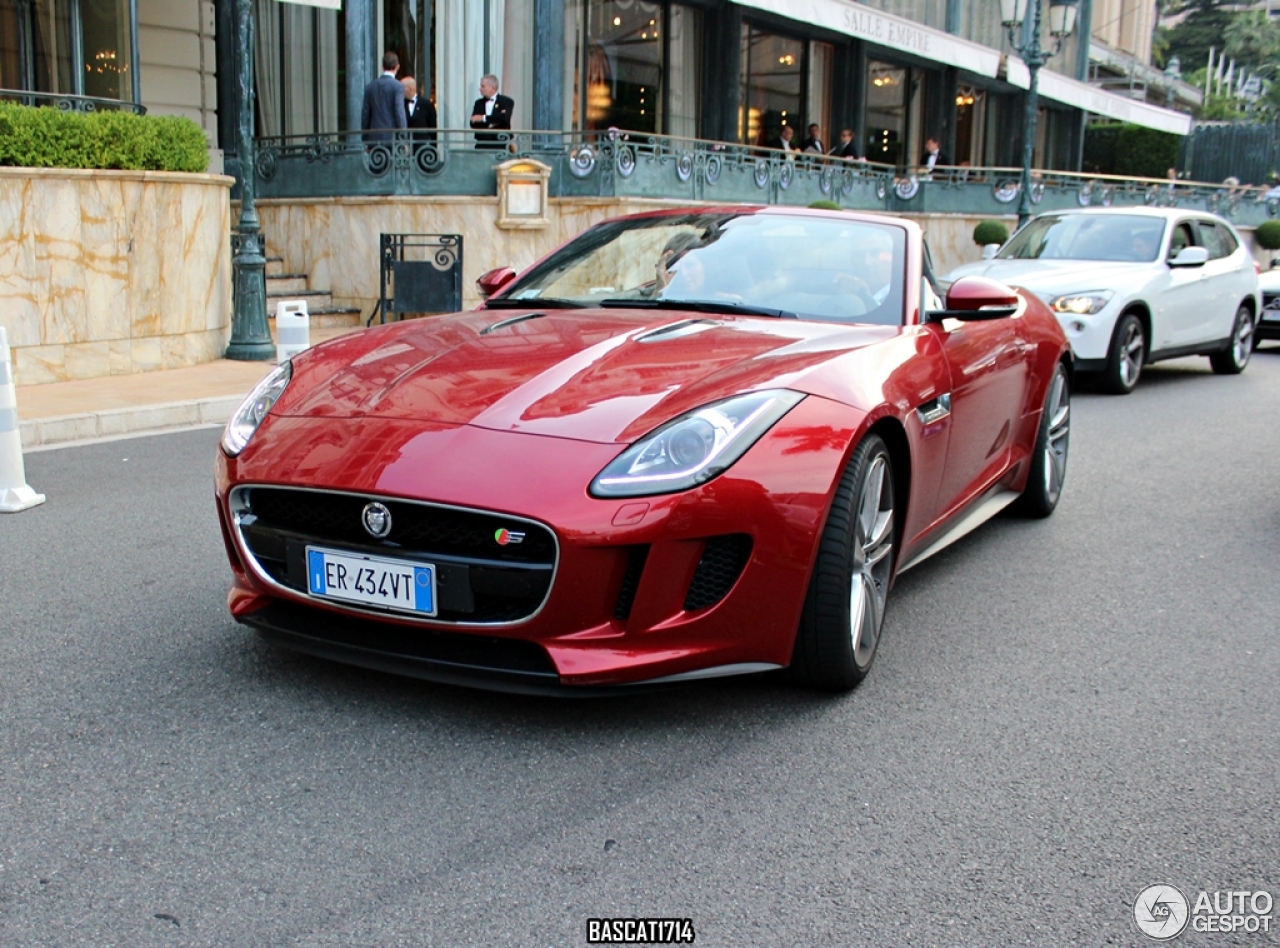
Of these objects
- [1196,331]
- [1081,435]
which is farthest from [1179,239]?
[1081,435]

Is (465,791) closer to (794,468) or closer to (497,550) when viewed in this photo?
(497,550)

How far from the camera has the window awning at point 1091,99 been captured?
87.9ft

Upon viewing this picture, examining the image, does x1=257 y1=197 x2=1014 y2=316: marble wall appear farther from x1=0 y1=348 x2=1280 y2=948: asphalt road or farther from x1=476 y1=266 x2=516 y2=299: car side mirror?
x1=0 y1=348 x2=1280 y2=948: asphalt road

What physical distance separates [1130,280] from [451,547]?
29.5 ft

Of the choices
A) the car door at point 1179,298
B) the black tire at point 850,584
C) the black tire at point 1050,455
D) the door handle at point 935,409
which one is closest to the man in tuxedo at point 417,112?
the car door at point 1179,298

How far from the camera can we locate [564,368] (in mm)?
3703

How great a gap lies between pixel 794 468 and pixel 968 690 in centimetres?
99

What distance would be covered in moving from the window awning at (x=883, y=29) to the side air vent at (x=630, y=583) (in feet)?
53.9

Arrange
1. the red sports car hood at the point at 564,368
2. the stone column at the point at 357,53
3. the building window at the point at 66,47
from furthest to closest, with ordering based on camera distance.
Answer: the stone column at the point at 357,53 → the building window at the point at 66,47 → the red sports car hood at the point at 564,368

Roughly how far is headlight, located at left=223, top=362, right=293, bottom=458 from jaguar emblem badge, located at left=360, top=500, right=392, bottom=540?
60cm

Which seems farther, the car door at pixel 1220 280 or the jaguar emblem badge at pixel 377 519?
the car door at pixel 1220 280

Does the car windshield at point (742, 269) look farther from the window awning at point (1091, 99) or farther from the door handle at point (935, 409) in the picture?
the window awning at point (1091, 99)

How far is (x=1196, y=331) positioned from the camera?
12.0 meters

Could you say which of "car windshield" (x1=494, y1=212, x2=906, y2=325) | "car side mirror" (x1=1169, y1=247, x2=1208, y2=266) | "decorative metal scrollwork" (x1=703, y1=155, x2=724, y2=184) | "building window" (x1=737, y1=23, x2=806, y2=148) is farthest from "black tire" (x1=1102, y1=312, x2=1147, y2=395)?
"building window" (x1=737, y1=23, x2=806, y2=148)
